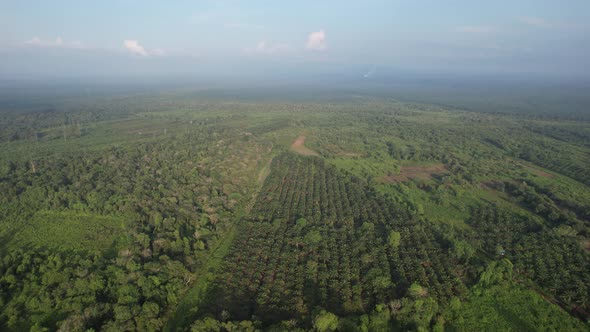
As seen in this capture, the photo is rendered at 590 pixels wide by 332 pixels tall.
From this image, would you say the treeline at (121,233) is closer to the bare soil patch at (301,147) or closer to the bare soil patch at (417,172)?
the bare soil patch at (301,147)

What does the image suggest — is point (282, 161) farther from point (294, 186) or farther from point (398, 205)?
point (398, 205)

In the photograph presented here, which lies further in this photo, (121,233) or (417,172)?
(417,172)

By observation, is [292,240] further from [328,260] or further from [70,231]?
[70,231]

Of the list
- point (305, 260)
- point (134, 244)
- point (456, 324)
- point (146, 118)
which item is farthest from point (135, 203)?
point (146, 118)

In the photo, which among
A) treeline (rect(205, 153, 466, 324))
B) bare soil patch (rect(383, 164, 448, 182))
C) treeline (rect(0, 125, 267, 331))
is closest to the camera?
treeline (rect(0, 125, 267, 331))

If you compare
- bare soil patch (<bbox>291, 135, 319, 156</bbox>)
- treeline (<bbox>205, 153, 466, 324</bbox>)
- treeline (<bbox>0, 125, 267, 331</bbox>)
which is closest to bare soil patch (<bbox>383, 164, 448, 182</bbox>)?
treeline (<bbox>205, 153, 466, 324</bbox>)

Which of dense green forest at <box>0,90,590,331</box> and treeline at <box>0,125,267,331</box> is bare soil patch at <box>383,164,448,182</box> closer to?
dense green forest at <box>0,90,590,331</box>

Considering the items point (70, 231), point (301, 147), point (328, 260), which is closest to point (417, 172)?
point (301, 147)
